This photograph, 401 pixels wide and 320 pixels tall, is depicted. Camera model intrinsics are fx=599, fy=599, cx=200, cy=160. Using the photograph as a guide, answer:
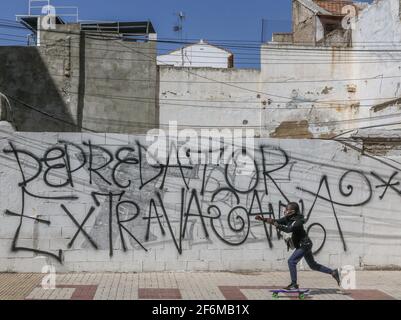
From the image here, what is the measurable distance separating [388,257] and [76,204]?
6020 millimetres

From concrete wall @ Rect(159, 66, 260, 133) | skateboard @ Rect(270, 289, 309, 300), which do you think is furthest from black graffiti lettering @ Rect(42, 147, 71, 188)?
concrete wall @ Rect(159, 66, 260, 133)

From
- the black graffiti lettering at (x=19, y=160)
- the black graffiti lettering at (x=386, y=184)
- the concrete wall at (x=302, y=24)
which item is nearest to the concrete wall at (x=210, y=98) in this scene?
the concrete wall at (x=302, y=24)

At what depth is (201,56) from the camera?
35906 mm

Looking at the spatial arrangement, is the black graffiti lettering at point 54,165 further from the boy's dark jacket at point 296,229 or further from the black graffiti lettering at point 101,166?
the boy's dark jacket at point 296,229

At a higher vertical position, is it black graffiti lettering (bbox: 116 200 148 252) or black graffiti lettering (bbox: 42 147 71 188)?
black graffiti lettering (bbox: 42 147 71 188)

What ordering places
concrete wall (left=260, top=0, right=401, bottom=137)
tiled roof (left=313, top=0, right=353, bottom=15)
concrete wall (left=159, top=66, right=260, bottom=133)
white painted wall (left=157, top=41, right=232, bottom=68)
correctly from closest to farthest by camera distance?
1. concrete wall (left=260, top=0, right=401, bottom=137)
2. concrete wall (left=159, top=66, right=260, bottom=133)
3. tiled roof (left=313, top=0, right=353, bottom=15)
4. white painted wall (left=157, top=41, right=232, bottom=68)

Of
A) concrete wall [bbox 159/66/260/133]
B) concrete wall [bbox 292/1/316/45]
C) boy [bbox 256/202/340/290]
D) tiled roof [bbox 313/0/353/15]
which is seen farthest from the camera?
tiled roof [bbox 313/0/353/15]

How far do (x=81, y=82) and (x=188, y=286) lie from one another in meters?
19.3

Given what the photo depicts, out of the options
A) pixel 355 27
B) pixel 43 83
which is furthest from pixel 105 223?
pixel 355 27

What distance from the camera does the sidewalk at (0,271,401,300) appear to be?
8.80m

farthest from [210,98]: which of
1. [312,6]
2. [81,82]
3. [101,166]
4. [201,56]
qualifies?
[101,166]

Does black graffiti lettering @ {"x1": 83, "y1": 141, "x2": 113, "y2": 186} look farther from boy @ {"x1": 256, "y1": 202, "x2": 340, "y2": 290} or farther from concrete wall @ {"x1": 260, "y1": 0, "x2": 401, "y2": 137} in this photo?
concrete wall @ {"x1": 260, "y1": 0, "x2": 401, "y2": 137}

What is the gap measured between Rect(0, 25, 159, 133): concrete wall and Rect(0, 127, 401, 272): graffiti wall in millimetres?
15692

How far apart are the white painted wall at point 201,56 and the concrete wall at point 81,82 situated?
7.68m
